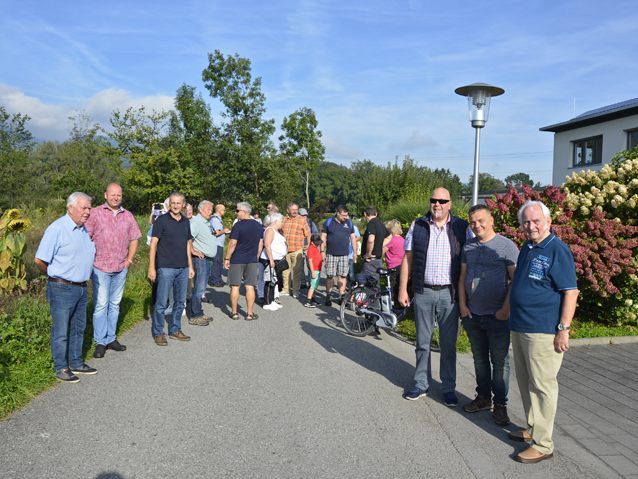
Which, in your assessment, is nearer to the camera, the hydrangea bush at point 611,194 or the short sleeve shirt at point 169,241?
the short sleeve shirt at point 169,241

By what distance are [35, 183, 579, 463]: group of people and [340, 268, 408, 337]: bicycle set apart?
1.75 ft

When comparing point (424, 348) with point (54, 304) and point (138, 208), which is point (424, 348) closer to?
point (54, 304)

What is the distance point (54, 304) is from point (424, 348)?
3741mm

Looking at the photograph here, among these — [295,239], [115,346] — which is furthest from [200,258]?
[295,239]

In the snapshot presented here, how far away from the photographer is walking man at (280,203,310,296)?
11680mm

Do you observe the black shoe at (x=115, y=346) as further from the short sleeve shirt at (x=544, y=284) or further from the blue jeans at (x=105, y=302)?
the short sleeve shirt at (x=544, y=284)

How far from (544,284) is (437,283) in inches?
51.0

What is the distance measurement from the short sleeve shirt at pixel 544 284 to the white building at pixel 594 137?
26.1 m

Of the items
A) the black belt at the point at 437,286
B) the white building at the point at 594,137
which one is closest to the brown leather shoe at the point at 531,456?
the black belt at the point at 437,286

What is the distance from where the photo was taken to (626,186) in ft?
27.5

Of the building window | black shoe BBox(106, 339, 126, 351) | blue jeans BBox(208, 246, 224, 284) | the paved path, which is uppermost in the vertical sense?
the building window

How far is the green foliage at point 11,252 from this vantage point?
7.99 m

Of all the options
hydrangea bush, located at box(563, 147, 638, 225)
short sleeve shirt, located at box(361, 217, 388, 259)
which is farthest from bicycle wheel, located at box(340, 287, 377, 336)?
hydrangea bush, located at box(563, 147, 638, 225)

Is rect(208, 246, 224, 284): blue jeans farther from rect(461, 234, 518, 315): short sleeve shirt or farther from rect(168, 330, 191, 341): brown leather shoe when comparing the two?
rect(461, 234, 518, 315): short sleeve shirt
